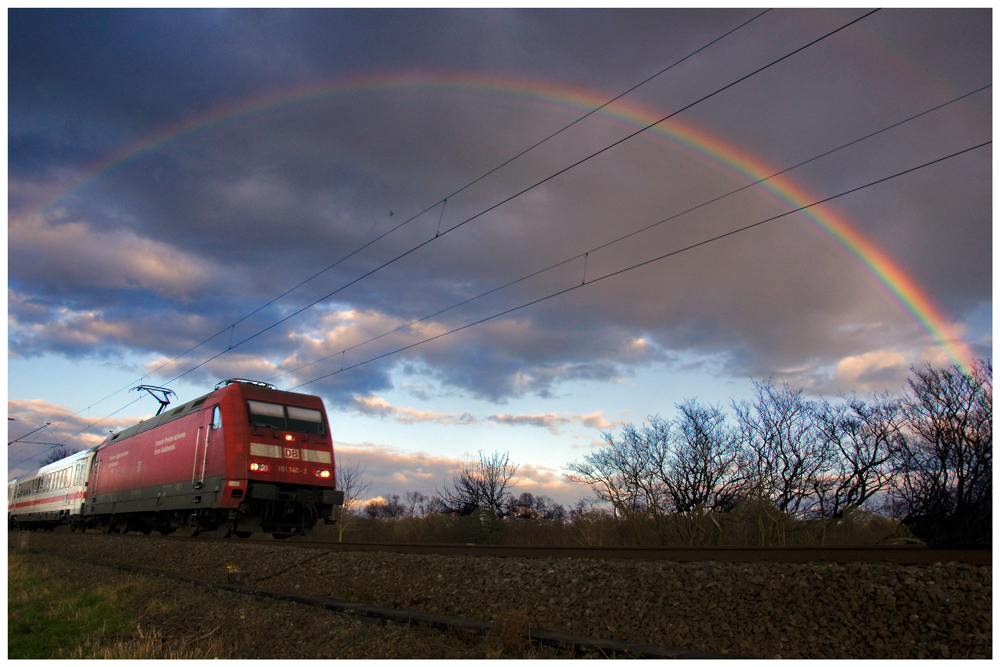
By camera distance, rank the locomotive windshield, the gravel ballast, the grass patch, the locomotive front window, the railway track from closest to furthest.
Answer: the gravel ballast → the railway track → the grass patch → the locomotive windshield → the locomotive front window

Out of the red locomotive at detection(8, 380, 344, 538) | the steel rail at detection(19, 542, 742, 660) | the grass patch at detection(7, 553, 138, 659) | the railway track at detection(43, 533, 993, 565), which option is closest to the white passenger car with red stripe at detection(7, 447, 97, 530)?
the red locomotive at detection(8, 380, 344, 538)

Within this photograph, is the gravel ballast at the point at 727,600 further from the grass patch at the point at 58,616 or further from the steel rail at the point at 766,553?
the grass patch at the point at 58,616

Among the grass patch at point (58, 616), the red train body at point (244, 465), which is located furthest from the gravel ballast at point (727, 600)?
the red train body at point (244, 465)

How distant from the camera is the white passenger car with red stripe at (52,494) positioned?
26.9 meters

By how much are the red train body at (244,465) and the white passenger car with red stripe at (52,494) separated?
984cm

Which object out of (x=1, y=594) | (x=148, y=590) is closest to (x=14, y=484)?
(x=148, y=590)

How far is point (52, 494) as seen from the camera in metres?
31.1

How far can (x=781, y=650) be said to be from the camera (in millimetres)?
5438

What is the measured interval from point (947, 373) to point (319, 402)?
84.3 feet

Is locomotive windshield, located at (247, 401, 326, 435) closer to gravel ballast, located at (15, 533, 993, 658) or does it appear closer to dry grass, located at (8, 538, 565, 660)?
dry grass, located at (8, 538, 565, 660)

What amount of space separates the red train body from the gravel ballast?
7527 mm

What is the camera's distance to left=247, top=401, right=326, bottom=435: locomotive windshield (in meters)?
16.7

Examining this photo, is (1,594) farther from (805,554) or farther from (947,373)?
(947,373)

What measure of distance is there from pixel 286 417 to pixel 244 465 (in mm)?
1991
